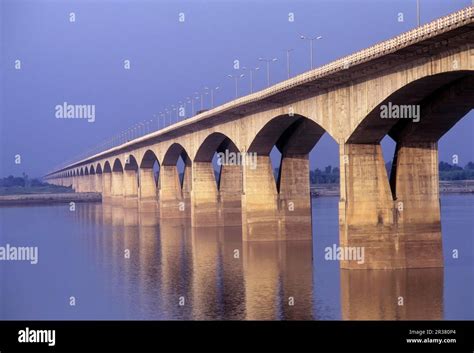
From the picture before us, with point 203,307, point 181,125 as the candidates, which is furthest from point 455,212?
point 203,307

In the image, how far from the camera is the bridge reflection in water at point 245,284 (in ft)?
123

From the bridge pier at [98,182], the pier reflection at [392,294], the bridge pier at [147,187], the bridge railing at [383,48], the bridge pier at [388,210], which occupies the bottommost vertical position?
the pier reflection at [392,294]

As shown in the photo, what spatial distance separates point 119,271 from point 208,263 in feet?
20.6

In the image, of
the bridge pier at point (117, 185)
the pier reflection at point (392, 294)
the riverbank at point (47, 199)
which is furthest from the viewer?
the riverbank at point (47, 199)

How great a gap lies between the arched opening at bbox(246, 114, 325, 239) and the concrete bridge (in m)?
0.08

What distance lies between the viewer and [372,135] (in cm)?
4678

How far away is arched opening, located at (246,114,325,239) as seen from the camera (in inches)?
2603

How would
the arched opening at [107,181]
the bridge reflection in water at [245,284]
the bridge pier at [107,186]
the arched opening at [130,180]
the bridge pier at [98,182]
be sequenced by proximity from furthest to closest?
the bridge pier at [98,182]
the arched opening at [107,181]
the bridge pier at [107,186]
the arched opening at [130,180]
the bridge reflection in water at [245,284]

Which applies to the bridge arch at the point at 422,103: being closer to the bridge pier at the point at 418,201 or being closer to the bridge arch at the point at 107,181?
the bridge pier at the point at 418,201

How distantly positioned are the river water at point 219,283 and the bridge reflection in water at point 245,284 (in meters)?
0.05

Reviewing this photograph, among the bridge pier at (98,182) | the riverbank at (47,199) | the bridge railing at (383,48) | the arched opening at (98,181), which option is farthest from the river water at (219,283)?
the bridge pier at (98,182)

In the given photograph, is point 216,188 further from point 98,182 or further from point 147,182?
point 98,182

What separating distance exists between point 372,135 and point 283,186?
2103cm
